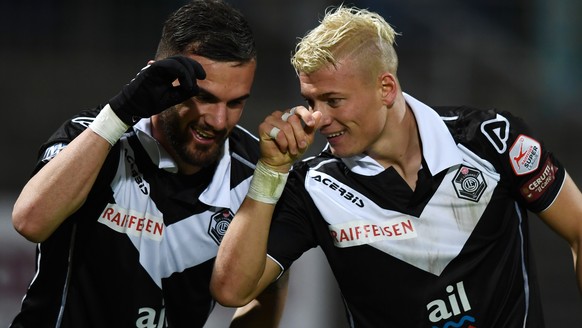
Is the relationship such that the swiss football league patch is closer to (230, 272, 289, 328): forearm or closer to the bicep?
the bicep

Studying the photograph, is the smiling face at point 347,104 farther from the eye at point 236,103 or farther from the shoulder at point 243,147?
the shoulder at point 243,147

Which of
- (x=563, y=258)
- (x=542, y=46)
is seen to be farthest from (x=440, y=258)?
(x=542, y=46)

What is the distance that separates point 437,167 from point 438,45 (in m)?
5.00

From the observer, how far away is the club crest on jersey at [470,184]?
331cm

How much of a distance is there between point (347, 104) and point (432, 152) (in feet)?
1.16

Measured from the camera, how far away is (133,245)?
3227mm

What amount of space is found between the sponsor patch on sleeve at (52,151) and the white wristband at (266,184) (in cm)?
65

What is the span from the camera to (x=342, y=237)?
128 inches

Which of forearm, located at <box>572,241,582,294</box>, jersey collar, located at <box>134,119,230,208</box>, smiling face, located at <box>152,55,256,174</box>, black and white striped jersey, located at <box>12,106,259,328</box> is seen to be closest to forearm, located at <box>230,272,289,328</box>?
black and white striped jersey, located at <box>12,106,259,328</box>

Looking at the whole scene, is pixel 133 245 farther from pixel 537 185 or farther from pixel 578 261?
pixel 578 261

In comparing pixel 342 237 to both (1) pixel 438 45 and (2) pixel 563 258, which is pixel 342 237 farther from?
(1) pixel 438 45

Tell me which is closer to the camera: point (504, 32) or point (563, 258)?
point (563, 258)

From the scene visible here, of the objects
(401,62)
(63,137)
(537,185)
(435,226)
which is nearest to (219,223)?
(63,137)

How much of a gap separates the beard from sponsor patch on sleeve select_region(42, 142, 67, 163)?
0.36 metres
